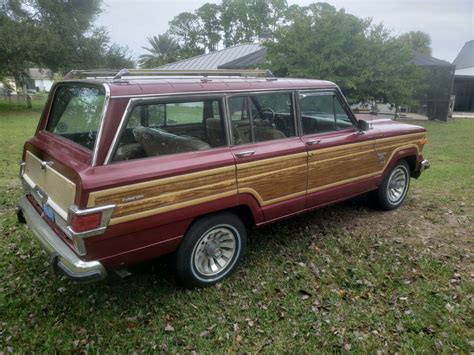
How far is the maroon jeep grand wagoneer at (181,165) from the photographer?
266 centimetres

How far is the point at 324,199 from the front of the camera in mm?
4184

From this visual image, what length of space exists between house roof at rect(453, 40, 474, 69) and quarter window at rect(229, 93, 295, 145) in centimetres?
3302

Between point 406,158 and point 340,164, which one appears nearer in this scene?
point 340,164

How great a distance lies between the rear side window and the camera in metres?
3.07

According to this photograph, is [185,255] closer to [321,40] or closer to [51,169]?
[51,169]

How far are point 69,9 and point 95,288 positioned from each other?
967 inches

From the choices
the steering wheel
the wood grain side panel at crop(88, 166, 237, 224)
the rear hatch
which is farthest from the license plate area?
the steering wheel

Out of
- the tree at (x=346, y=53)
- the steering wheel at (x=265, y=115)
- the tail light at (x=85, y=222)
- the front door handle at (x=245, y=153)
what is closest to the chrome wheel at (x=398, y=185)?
the steering wheel at (x=265, y=115)

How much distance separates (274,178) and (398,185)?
8.67 feet

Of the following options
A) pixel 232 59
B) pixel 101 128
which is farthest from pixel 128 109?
pixel 232 59

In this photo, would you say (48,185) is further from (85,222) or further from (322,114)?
(322,114)

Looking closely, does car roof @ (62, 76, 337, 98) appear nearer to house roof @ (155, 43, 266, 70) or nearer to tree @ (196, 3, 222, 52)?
house roof @ (155, 43, 266, 70)

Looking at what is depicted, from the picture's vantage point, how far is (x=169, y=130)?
3.83 m

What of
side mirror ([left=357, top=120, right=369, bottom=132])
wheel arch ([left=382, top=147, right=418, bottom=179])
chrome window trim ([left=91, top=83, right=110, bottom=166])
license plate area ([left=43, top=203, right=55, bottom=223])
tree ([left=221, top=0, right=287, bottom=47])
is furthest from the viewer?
tree ([left=221, top=0, right=287, bottom=47])
